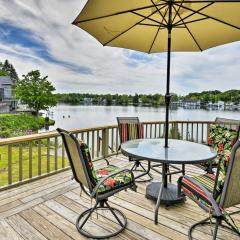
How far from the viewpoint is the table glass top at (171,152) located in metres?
2.56

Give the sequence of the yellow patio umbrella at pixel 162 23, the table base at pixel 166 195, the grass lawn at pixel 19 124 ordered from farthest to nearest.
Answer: the grass lawn at pixel 19 124, the table base at pixel 166 195, the yellow patio umbrella at pixel 162 23

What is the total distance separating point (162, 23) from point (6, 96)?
38.6m

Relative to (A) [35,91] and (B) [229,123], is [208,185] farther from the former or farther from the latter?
(A) [35,91]

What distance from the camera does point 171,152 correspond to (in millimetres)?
2871

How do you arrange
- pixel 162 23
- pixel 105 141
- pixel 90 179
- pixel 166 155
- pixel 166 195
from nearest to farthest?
pixel 90 179, pixel 166 155, pixel 166 195, pixel 162 23, pixel 105 141

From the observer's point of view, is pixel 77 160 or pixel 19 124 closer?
pixel 77 160

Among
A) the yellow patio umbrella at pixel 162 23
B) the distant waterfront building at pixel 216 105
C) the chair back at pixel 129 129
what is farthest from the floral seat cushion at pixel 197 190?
the distant waterfront building at pixel 216 105

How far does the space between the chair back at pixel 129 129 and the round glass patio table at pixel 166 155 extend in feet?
2.83

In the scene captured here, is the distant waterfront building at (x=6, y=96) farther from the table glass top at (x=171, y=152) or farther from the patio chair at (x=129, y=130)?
the table glass top at (x=171, y=152)

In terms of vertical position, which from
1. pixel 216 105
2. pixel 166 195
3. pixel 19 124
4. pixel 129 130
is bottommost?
pixel 19 124

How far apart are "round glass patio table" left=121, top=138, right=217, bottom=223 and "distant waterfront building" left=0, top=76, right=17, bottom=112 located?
3526cm

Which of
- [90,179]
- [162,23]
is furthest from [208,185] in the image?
[162,23]

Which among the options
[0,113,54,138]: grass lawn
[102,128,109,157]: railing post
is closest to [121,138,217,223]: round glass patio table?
[102,128,109,157]: railing post

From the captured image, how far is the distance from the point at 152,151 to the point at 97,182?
0.94 metres
